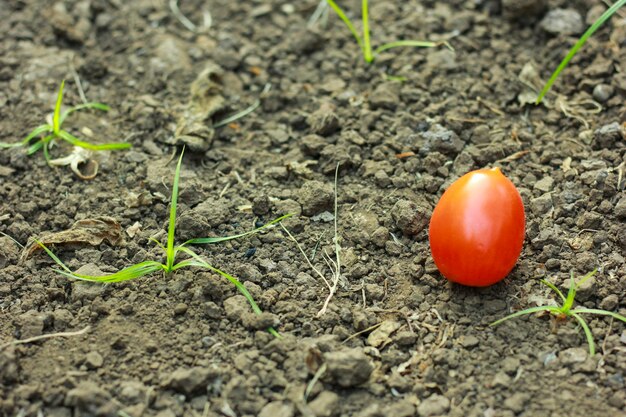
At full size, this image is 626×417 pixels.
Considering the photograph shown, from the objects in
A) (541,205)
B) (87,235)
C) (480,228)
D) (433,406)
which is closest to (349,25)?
(541,205)

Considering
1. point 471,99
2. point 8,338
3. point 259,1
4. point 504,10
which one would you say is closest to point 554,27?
point 504,10

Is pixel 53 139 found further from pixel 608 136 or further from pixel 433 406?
pixel 608 136

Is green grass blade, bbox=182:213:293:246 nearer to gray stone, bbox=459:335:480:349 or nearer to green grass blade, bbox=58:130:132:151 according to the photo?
green grass blade, bbox=58:130:132:151

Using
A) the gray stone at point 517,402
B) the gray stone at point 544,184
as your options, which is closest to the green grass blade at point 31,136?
the gray stone at point 544,184

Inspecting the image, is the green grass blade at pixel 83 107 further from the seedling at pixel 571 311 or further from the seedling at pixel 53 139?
the seedling at pixel 571 311

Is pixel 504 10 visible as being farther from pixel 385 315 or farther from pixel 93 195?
pixel 93 195

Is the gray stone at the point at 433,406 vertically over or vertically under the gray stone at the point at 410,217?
under
